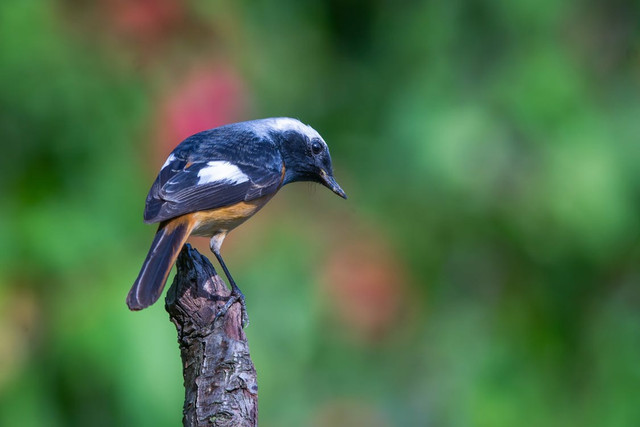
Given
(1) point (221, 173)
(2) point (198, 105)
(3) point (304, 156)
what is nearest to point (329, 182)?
(3) point (304, 156)

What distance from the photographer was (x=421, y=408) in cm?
630

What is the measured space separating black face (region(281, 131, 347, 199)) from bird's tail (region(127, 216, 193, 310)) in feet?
2.41

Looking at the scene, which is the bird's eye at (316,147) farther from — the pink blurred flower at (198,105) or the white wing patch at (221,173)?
the pink blurred flower at (198,105)

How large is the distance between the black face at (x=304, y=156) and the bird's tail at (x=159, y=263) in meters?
0.73

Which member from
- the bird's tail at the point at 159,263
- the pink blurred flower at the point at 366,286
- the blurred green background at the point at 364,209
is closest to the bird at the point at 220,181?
the bird's tail at the point at 159,263

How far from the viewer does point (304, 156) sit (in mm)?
4016

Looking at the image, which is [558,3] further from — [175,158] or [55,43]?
[175,158]

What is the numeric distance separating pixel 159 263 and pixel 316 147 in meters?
1.12

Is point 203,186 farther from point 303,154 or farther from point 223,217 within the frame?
point 303,154

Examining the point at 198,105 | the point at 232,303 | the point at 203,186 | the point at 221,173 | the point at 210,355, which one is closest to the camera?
the point at 210,355

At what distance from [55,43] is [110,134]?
0.62 meters

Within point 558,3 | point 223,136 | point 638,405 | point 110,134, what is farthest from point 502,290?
point 223,136

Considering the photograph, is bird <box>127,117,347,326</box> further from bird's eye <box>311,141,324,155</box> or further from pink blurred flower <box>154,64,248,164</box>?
pink blurred flower <box>154,64,248,164</box>

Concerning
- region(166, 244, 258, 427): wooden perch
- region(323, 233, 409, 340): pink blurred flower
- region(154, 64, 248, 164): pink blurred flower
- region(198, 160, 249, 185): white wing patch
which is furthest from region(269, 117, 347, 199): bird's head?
region(323, 233, 409, 340): pink blurred flower
